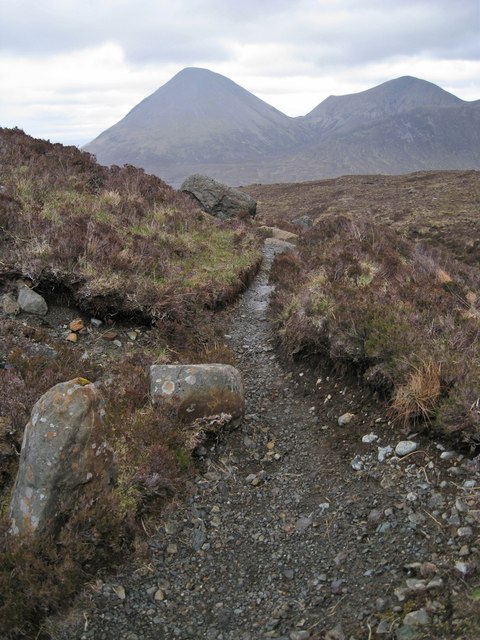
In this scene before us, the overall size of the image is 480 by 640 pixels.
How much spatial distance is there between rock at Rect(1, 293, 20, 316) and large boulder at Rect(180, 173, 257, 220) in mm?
15294

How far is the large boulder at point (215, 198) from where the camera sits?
22.8m

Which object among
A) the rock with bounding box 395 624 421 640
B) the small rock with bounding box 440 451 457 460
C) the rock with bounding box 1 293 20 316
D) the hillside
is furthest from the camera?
the hillside

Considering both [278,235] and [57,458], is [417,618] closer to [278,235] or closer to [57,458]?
[57,458]

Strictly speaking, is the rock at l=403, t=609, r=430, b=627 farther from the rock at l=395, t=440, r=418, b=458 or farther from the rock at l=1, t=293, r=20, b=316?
the rock at l=1, t=293, r=20, b=316

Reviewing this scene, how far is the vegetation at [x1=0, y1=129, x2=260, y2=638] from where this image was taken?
167 inches

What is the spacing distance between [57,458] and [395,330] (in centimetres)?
447

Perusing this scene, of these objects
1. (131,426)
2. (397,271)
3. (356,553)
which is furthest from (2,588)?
(397,271)

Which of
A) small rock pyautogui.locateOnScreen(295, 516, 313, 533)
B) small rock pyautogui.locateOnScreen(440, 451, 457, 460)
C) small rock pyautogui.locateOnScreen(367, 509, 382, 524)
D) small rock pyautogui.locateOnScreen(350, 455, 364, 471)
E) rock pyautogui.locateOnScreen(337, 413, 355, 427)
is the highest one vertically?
small rock pyautogui.locateOnScreen(440, 451, 457, 460)

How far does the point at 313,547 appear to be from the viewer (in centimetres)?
461

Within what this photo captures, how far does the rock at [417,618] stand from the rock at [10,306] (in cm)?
698

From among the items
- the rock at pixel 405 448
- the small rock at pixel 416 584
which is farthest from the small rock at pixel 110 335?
the small rock at pixel 416 584

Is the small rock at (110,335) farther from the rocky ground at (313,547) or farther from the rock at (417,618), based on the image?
the rock at (417,618)

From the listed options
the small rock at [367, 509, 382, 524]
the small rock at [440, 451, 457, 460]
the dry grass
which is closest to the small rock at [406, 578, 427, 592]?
the small rock at [367, 509, 382, 524]

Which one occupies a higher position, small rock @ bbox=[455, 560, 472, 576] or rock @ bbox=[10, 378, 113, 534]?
rock @ bbox=[10, 378, 113, 534]
